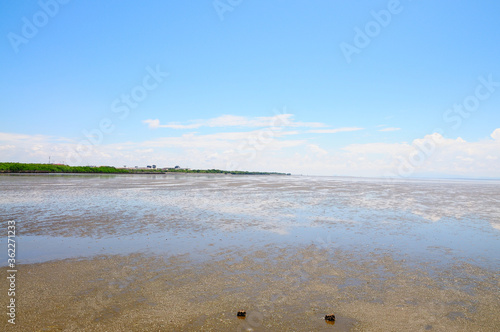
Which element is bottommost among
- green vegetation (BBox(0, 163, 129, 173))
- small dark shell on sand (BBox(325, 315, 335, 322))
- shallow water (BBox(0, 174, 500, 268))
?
small dark shell on sand (BBox(325, 315, 335, 322))

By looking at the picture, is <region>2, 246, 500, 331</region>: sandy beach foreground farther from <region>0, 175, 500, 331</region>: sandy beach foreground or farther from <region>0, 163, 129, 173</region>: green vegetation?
<region>0, 163, 129, 173</region>: green vegetation

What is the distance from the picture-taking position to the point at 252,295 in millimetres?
7039

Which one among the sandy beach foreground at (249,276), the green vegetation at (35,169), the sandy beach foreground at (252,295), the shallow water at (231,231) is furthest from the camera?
the green vegetation at (35,169)

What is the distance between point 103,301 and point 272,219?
1222 centimetres

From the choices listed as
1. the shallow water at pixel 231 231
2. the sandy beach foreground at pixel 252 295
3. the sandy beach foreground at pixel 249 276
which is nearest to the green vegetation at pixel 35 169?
the shallow water at pixel 231 231

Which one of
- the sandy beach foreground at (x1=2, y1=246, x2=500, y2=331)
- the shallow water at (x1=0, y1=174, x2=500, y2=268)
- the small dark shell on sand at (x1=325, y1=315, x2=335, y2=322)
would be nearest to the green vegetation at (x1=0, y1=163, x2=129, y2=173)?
the shallow water at (x1=0, y1=174, x2=500, y2=268)

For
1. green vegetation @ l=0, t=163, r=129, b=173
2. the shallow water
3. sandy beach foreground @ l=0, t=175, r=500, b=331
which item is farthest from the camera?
green vegetation @ l=0, t=163, r=129, b=173

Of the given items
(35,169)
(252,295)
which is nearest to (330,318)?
(252,295)

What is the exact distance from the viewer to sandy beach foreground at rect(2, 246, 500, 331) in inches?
228

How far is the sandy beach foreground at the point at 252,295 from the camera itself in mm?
5797

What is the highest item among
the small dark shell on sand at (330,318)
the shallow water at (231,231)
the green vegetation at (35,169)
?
the green vegetation at (35,169)

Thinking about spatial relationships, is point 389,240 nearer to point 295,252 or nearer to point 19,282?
point 295,252

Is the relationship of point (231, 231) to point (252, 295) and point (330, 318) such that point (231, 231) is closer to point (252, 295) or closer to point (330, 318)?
point (252, 295)

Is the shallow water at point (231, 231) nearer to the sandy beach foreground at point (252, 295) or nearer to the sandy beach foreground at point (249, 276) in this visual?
the sandy beach foreground at point (249, 276)
